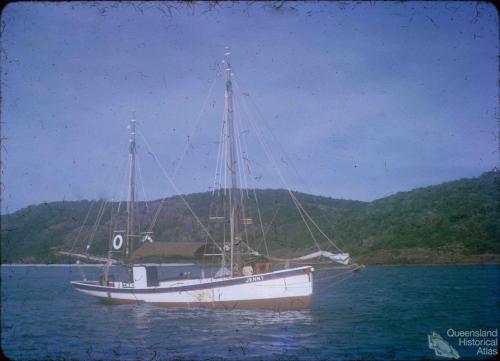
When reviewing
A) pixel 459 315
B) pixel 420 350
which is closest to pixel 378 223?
pixel 459 315

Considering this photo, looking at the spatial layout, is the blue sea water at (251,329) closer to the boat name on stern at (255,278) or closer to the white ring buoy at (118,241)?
the boat name on stern at (255,278)

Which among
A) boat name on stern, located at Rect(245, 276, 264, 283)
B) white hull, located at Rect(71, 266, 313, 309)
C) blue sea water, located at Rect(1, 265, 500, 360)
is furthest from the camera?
boat name on stern, located at Rect(245, 276, 264, 283)

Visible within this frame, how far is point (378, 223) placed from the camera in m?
98.6

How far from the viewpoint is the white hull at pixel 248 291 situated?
2619cm

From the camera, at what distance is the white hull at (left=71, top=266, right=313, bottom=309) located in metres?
26.2

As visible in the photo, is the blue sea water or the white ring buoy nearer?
the blue sea water

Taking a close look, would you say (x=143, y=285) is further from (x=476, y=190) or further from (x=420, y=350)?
(x=476, y=190)

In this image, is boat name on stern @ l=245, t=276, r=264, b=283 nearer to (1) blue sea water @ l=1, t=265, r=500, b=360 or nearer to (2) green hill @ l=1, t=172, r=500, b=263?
(1) blue sea water @ l=1, t=265, r=500, b=360

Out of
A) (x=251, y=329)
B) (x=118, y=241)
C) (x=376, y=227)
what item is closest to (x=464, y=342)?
(x=251, y=329)

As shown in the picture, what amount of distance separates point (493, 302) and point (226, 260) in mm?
19275

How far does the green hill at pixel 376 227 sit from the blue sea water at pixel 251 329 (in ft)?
Result: 102

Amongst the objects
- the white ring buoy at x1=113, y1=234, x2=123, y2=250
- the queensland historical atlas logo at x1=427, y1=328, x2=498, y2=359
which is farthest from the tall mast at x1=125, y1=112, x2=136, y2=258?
the queensland historical atlas logo at x1=427, y1=328, x2=498, y2=359

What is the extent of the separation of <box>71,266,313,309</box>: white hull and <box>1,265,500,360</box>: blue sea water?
1.93 ft

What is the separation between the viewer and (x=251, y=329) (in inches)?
865
